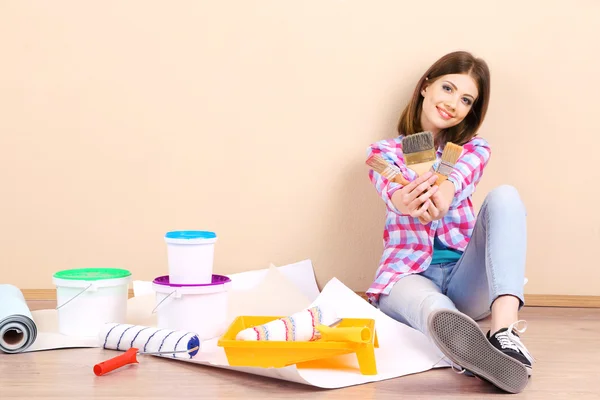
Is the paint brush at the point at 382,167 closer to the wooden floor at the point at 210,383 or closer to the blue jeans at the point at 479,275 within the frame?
the blue jeans at the point at 479,275

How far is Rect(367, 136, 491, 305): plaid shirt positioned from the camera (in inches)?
61.4

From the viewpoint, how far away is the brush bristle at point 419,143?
1.41m

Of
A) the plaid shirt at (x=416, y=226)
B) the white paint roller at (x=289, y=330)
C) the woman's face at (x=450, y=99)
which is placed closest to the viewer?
the white paint roller at (x=289, y=330)

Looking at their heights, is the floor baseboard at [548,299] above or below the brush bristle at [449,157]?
below

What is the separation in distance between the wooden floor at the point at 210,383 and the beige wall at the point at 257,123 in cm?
62

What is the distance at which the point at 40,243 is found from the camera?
1.87 meters

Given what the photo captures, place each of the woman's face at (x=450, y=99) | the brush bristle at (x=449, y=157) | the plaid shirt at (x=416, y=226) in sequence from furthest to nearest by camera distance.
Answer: the woman's face at (x=450, y=99) < the plaid shirt at (x=416, y=226) < the brush bristle at (x=449, y=157)

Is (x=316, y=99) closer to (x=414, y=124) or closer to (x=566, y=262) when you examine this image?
(x=414, y=124)

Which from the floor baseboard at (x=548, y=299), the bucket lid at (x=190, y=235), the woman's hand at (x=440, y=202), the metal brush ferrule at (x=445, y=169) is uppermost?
Answer: the metal brush ferrule at (x=445, y=169)

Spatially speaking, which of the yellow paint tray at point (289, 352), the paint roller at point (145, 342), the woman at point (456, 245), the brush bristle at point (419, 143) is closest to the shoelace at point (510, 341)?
the woman at point (456, 245)

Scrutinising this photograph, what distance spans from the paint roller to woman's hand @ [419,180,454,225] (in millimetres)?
535

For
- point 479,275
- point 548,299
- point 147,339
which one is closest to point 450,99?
point 479,275

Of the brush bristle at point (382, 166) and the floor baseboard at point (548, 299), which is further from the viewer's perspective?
the floor baseboard at point (548, 299)

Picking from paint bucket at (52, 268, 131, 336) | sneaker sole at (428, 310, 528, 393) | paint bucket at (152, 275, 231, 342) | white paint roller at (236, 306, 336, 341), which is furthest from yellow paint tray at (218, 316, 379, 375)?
paint bucket at (52, 268, 131, 336)
